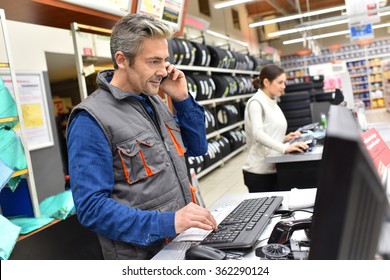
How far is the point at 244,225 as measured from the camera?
4.64ft

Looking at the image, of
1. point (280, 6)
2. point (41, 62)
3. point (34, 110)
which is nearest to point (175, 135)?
point (34, 110)

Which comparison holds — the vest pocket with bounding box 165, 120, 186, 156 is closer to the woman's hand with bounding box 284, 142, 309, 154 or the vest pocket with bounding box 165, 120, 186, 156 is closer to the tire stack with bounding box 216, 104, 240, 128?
the woman's hand with bounding box 284, 142, 309, 154

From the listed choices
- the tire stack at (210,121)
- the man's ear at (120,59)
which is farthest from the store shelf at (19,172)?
the tire stack at (210,121)

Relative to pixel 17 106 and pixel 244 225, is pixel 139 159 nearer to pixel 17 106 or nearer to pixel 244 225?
pixel 244 225

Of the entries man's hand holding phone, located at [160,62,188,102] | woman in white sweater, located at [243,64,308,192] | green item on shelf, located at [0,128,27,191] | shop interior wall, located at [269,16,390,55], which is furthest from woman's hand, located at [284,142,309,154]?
shop interior wall, located at [269,16,390,55]

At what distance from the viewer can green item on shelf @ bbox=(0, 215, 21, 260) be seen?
2193mm

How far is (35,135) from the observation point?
578 centimetres

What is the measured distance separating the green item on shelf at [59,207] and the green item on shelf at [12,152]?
412 millimetres

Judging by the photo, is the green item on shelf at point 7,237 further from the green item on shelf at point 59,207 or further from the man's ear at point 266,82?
the man's ear at point 266,82

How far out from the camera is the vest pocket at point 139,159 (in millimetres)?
1460

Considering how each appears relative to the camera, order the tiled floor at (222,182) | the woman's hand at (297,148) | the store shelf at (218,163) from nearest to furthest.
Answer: the woman's hand at (297,148), the tiled floor at (222,182), the store shelf at (218,163)

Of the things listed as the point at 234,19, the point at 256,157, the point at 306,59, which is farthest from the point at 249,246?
the point at 306,59

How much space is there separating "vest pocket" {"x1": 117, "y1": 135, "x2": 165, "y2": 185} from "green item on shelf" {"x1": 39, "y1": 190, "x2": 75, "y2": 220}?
1616 millimetres

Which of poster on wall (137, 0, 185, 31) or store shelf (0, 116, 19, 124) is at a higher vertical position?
poster on wall (137, 0, 185, 31)
